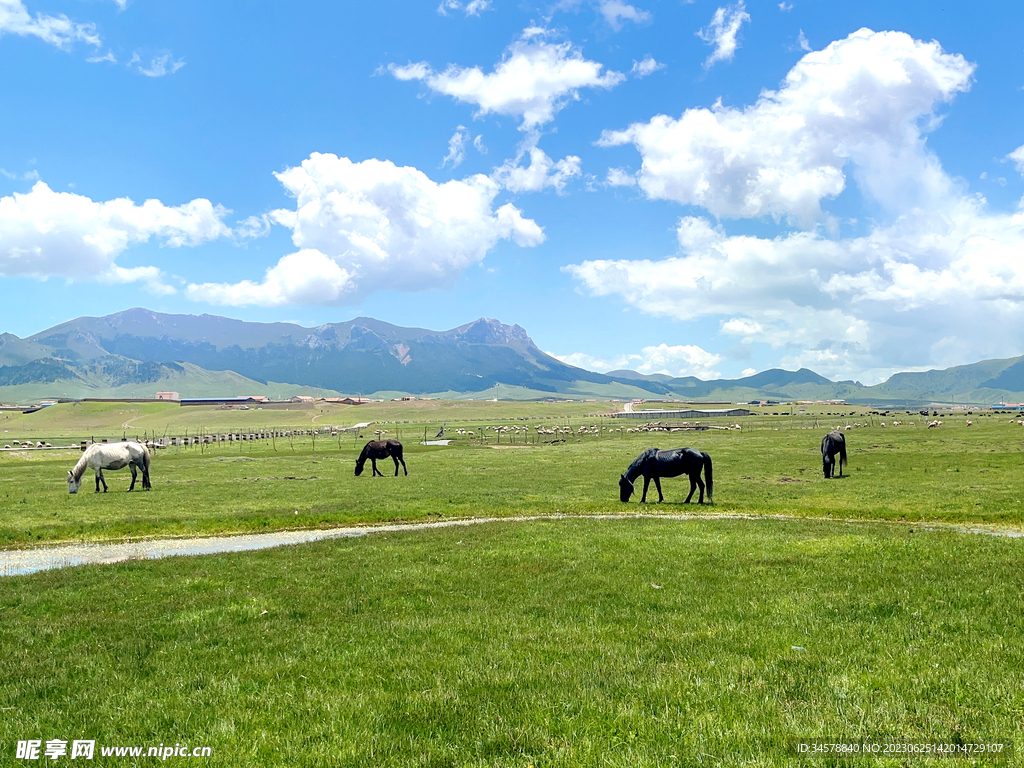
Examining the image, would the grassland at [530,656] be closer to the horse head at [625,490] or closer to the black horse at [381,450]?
the horse head at [625,490]

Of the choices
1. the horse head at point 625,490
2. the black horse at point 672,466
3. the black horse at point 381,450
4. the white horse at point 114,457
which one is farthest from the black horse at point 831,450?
the white horse at point 114,457

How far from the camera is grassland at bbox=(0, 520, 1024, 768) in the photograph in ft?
24.0

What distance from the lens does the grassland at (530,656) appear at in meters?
7.30

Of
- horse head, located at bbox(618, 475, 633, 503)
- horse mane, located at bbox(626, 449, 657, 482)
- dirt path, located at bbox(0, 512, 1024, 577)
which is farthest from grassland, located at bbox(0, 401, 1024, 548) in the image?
horse mane, located at bbox(626, 449, 657, 482)

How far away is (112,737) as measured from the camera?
7.75 m

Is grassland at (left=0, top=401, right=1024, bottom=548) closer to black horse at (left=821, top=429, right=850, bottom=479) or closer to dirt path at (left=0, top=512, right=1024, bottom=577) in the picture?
black horse at (left=821, top=429, right=850, bottom=479)

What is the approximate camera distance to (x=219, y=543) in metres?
25.9

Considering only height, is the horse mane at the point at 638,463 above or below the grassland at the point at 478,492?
above

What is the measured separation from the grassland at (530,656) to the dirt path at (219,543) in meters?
4.51

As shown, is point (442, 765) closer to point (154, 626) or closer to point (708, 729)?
point (708, 729)

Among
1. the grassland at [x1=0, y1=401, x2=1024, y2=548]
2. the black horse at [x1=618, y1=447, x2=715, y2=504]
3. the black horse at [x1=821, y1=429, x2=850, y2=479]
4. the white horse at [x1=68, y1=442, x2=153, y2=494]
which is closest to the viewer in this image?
the grassland at [x1=0, y1=401, x2=1024, y2=548]

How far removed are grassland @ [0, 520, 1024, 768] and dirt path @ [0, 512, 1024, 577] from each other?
14.8ft

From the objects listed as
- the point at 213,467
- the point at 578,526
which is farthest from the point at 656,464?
the point at 213,467

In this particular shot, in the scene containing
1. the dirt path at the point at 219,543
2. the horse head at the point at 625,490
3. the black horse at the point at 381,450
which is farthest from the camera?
the black horse at the point at 381,450
